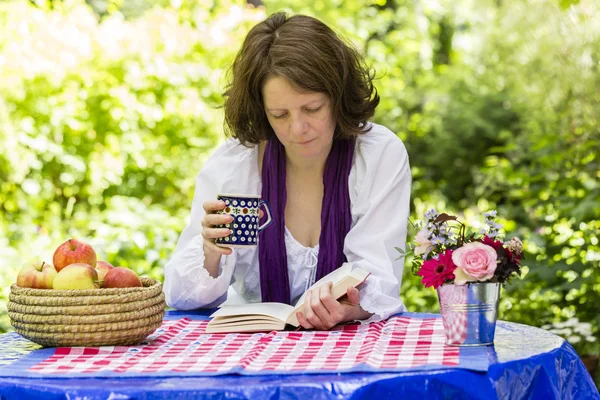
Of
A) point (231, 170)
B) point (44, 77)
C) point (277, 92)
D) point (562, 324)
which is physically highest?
point (44, 77)

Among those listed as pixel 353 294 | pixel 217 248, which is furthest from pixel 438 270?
pixel 217 248

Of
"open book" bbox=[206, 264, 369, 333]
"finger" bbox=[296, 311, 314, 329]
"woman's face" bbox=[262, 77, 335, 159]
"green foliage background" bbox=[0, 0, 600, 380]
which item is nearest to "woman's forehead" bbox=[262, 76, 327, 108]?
"woman's face" bbox=[262, 77, 335, 159]

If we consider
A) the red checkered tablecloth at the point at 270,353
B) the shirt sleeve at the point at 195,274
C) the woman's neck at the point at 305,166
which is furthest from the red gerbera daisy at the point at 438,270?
the woman's neck at the point at 305,166

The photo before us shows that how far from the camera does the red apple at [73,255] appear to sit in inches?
89.2

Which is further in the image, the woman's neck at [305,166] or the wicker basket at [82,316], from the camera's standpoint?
the woman's neck at [305,166]

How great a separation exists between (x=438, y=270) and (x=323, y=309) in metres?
0.45

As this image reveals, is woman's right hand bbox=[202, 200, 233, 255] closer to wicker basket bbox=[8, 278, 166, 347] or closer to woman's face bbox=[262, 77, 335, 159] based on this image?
wicker basket bbox=[8, 278, 166, 347]

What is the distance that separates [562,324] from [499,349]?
234 centimetres

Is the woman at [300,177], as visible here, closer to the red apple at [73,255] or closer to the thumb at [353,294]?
the thumb at [353,294]

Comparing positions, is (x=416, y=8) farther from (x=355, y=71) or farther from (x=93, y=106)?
(x=355, y=71)

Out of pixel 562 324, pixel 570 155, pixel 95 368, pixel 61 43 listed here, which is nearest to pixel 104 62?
pixel 61 43

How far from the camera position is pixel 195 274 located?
2.69 meters

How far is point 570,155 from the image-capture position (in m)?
5.38

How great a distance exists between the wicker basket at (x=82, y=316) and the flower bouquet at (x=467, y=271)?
691mm
